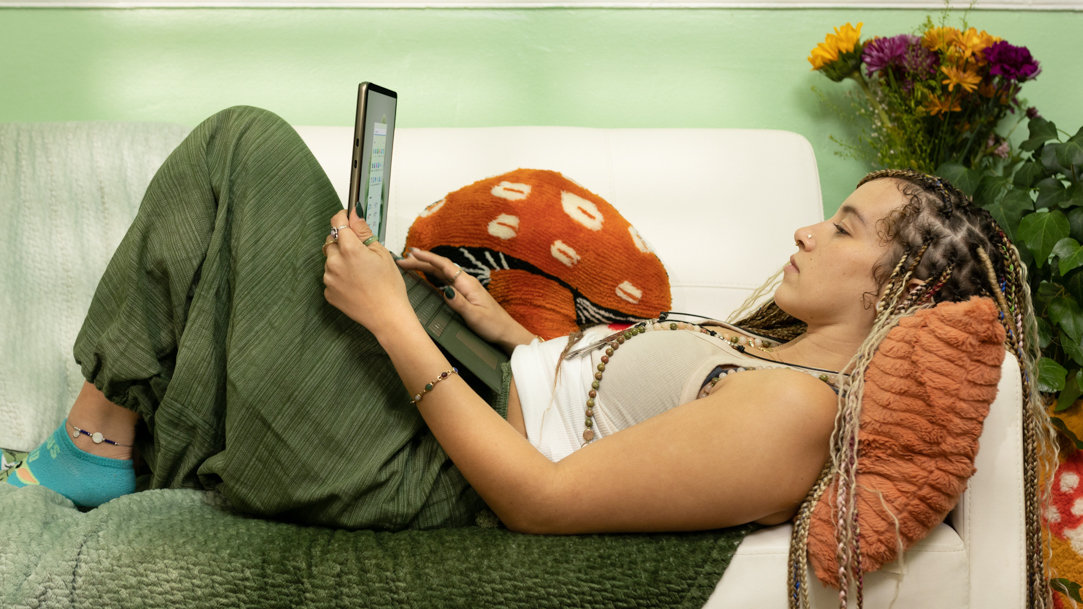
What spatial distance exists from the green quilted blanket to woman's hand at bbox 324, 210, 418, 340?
0.27 meters

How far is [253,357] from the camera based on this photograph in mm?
971

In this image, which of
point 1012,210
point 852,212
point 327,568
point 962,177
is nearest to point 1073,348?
point 1012,210

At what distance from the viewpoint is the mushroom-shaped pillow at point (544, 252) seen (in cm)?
136

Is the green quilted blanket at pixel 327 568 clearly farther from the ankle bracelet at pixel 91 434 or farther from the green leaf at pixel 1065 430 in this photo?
the green leaf at pixel 1065 430

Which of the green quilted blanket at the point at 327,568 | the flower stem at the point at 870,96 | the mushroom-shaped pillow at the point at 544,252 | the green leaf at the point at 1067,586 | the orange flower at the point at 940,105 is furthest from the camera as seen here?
the flower stem at the point at 870,96

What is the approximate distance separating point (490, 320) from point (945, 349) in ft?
2.27

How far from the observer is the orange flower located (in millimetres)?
1669

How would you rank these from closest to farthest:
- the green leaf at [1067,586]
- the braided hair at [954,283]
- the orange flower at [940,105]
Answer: the braided hair at [954,283]
the green leaf at [1067,586]
the orange flower at [940,105]

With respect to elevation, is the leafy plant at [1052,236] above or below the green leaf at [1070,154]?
below

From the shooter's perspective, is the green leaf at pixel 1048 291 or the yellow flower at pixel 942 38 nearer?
the green leaf at pixel 1048 291

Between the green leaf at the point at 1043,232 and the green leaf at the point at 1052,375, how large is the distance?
7.2 inches

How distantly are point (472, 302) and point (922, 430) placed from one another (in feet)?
2.35

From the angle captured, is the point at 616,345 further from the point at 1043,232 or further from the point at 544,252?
the point at 1043,232

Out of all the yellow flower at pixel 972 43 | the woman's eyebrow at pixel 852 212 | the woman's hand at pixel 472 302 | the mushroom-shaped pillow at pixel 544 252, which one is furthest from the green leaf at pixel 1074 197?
the woman's hand at pixel 472 302
